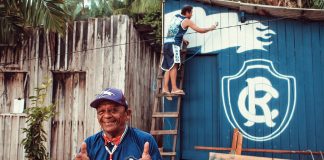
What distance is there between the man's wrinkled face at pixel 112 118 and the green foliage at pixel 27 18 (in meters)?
4.81

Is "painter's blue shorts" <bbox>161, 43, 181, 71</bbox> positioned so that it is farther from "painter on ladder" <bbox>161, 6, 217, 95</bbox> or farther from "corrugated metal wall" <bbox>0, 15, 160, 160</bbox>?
"corrugated metal wall" <bbox>0, 15, 160, 160</bbox>

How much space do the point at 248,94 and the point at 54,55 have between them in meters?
3.92

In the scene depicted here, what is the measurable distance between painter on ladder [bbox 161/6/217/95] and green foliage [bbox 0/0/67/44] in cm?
203

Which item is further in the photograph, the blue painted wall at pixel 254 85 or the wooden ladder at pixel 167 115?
the blue painted wall at pixel 254 85

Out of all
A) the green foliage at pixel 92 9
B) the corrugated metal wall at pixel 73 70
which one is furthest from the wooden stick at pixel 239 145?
the green foliage at pixel 92 9

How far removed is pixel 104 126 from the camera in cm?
252

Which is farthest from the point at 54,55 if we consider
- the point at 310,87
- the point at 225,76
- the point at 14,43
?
the point at 310,87

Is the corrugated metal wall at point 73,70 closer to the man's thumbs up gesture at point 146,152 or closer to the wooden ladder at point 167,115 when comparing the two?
the wooden ladder at point 167,115

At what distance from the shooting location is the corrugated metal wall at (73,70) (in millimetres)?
7430

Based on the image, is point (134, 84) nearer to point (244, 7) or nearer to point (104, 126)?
point (244, 7)

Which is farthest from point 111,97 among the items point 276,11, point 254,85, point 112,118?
point 276,11

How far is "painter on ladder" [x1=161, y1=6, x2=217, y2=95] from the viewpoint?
Answer: 6.71 metres

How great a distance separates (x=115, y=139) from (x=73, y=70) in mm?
5316

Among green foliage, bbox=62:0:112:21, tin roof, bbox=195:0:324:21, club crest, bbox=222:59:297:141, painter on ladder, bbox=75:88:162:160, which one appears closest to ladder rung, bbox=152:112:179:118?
club crest, bbox=222:59:297:141
